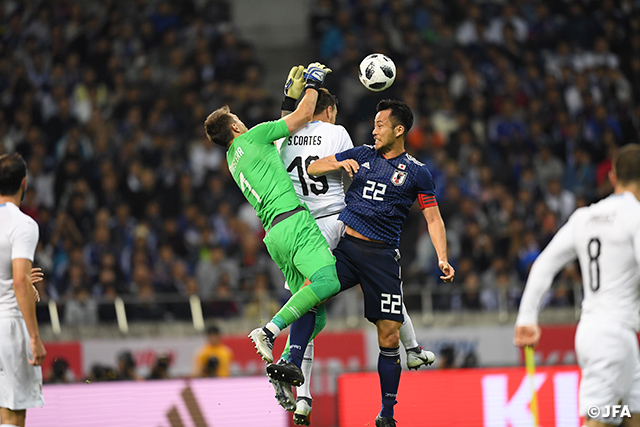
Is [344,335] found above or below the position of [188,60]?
below

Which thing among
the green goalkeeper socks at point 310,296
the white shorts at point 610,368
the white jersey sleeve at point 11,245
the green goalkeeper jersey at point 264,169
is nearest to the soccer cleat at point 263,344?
the green goalkeeper socks at point 310,296

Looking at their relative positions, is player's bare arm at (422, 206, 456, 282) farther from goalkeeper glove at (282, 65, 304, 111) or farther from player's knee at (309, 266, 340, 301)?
goalkeeper glove at (282, 65, 304, 111)

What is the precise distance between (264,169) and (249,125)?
910 centimetres

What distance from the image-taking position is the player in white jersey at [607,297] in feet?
18.5

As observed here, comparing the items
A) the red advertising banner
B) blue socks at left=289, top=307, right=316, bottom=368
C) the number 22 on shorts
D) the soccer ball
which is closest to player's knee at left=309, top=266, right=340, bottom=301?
blue socks at left=289, top=307, right=316, bottom=368

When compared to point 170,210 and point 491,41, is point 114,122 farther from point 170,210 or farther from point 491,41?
point 491,41

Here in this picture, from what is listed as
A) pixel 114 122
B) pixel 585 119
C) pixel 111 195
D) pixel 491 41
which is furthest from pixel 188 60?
pixel 585 119

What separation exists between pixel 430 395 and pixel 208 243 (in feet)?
21.5

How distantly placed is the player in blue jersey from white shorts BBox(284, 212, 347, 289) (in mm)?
126

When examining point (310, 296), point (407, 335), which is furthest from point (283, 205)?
point (407, 335)

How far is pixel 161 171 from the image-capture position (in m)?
16.2

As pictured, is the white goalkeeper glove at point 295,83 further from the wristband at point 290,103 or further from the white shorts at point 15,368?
the white shorts at point 15,368

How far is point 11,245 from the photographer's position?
6.39m

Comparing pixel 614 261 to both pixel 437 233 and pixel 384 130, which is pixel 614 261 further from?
pixel 384 130
